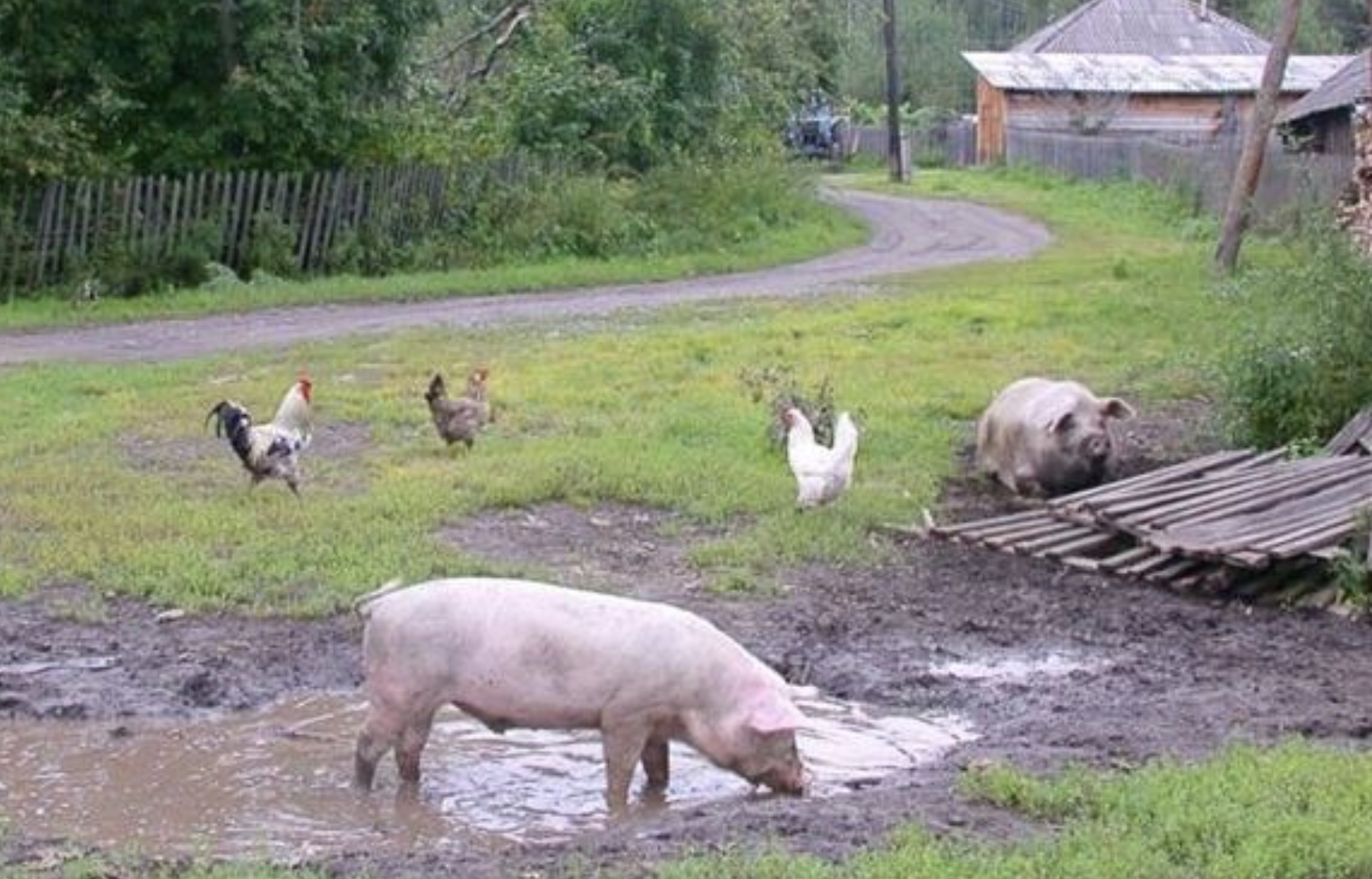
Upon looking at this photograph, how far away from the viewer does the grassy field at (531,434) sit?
12.4 metres

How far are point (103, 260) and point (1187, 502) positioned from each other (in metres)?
18.0

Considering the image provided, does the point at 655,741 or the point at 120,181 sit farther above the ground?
the point at 120,181

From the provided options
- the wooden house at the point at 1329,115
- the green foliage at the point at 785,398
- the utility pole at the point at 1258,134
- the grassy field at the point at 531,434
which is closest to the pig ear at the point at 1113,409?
the grassy field at the point at 531,434

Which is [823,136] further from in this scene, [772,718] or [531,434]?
[772,718]

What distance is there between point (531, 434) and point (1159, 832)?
32.6ft

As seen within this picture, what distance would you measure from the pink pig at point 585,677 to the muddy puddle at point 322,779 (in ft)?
1.01

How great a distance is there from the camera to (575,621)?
8.41 m

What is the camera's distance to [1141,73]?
73250 millimetres

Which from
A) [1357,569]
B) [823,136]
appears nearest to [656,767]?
[1357,569]

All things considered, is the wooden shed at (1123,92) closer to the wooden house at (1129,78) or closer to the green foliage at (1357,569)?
the wooden house at (1129,78)

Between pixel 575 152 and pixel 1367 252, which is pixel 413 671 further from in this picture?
pixel 575 152

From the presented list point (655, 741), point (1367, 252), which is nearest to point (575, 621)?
point (655, 741)

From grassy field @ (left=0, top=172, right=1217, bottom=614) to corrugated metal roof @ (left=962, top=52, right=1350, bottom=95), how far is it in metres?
45.9

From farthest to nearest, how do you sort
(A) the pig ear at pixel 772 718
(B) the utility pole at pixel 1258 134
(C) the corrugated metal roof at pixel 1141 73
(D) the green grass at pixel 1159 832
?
(C) the corrugated metal roof at pixel 1141 73
(B) the utility pole at pixel 1258 134
(A) the pig ear at pixel 772 718
(D) the green grass at pixel 1159 832
